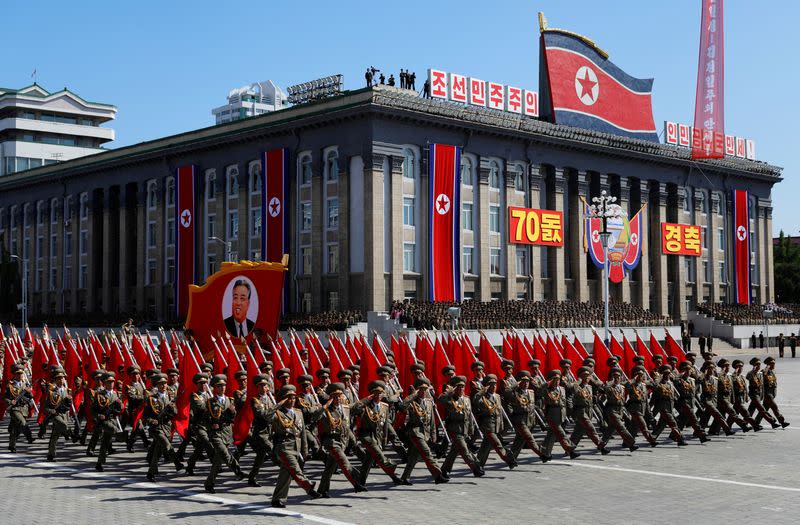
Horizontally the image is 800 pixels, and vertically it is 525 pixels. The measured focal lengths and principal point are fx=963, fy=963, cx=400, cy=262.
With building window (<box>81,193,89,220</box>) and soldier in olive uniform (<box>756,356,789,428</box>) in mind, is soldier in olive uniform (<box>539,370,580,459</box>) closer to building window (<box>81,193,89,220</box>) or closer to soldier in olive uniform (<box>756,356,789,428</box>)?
soldier in olive uniform (<box>756,356,789,428</box>)

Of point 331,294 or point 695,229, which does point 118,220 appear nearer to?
point 331,294

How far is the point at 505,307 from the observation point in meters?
50.7

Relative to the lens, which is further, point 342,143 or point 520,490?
point 342,143

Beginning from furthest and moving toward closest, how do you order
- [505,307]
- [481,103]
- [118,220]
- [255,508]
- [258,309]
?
[118,220], [481,103], [505,307], [258,309], [255,508]

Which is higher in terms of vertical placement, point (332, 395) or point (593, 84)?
point (593, 84)

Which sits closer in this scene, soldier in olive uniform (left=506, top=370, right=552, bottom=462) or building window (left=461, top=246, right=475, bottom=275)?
soldier in olive uniform (left=506, top=370, right=552, bottom=462)

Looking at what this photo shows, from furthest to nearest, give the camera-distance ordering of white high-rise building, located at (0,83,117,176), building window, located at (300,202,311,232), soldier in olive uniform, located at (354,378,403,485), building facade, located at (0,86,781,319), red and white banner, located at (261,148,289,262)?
white high-rise building, located at (0,83,117,176), red and white banner, located at (261,148,289,262), building window, located at (300,202,311,232), building facade, located at (0,86,781,319), soldier in olive uniform, located at (354,378,403,485)

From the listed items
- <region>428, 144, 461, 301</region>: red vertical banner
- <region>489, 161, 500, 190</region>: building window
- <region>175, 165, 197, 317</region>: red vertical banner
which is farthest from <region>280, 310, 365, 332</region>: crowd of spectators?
<region>175, 165, 197, 317</region>: red vertical banner

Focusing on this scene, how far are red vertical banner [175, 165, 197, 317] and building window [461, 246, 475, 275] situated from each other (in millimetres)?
17625

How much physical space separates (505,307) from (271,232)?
14.5 m

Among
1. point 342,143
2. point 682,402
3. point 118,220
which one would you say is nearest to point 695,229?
point 342,143

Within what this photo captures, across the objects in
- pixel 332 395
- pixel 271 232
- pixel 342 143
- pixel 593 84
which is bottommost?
pixel 332 395

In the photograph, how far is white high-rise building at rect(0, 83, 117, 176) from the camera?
98.6 meters

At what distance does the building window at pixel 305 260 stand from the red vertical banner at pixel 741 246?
35161mm
